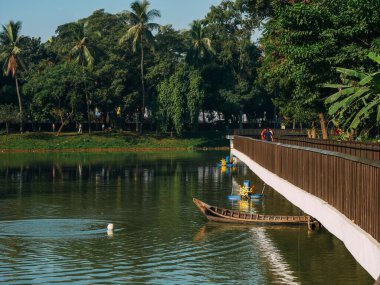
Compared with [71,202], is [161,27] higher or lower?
higher

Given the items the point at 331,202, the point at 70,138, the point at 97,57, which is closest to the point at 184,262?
the point at 331,202

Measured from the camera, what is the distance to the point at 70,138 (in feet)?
380

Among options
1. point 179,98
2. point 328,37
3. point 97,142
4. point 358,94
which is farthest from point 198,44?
point 358,94

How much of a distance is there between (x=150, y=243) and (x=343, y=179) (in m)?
14.6

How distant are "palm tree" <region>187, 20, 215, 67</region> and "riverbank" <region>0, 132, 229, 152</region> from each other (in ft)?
40.2

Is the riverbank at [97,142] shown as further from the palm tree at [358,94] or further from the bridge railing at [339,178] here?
the bridge railing at [339,178]

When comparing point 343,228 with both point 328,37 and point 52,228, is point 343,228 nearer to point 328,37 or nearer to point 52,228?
point 52,228

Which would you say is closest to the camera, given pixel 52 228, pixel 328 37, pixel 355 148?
pixel 355 148

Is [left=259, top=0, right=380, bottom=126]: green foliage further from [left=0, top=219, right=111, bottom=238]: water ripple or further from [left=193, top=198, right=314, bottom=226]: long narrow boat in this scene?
[left=0, top=219, right=111, bottom=238]: water ripple

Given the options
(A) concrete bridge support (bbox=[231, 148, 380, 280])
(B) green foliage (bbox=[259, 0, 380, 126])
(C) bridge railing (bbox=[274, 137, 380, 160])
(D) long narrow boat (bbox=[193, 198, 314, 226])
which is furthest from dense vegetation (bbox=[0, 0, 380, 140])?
(A) concrete bridge support (bbox=[231, 148, 380, 280])

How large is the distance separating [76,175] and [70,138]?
4544 cm

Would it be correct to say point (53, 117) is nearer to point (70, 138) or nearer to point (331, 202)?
point (70, 138)

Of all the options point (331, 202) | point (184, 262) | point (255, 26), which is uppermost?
point (255, 26)

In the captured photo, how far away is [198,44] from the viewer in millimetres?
121125
